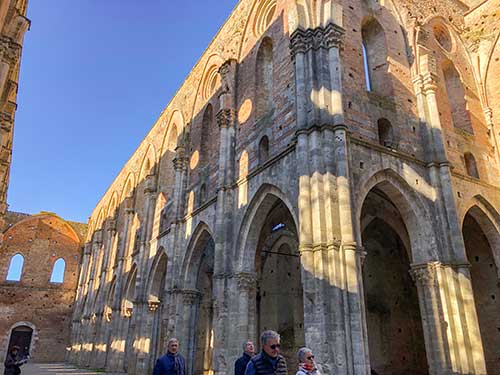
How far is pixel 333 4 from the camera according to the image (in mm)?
10344

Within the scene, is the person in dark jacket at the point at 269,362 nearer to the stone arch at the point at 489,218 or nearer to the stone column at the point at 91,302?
the stone arch at the point at 489,218

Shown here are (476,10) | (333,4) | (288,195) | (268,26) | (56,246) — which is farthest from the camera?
(56,246)

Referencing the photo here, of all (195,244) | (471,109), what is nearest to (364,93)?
(471,109)

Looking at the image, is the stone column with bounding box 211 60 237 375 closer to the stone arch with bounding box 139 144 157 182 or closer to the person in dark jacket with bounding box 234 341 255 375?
the person in dark jacket with bounding box 234 341 255 375

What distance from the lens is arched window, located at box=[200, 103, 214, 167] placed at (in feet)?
53.3

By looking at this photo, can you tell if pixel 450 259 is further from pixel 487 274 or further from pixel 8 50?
pixel 8 50

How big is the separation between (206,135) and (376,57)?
7.60 metres

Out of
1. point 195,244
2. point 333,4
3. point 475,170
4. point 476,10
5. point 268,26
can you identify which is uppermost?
point 476,10

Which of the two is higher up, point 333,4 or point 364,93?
point 333,4

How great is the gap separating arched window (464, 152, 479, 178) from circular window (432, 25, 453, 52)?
496 centimetres

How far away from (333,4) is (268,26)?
3.62 meters

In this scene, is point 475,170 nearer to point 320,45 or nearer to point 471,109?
point 471,109

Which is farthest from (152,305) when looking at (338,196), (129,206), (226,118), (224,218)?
(338,196)

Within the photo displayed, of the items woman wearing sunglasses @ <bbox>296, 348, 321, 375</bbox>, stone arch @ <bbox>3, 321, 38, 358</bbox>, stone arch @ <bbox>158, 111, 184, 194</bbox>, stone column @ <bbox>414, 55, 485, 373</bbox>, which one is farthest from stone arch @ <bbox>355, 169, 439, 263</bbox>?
stone arch @ <bbox>3, 321, 38, 358</bbox>
